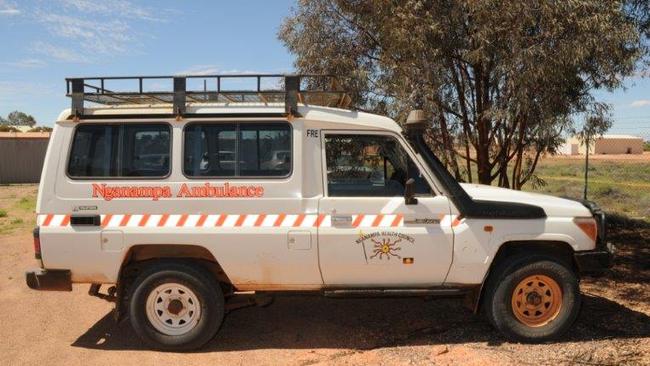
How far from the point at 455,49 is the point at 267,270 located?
16.0 ft

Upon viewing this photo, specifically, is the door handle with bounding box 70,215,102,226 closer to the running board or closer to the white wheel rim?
the white wheel rim

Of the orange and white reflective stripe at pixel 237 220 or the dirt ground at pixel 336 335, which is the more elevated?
the orange and white reflective stripe at pixel 237 220

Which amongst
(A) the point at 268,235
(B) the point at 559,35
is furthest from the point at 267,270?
(B) the point at 559,35

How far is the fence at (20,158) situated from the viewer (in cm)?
2650

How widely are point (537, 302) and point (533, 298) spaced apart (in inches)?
2.1

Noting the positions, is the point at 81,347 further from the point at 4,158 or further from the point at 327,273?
the point at 4,158

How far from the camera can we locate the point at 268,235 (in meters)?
5.02

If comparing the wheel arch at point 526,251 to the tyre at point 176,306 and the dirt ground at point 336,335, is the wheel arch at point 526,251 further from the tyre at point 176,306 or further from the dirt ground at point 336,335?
the tyre at point 176,306

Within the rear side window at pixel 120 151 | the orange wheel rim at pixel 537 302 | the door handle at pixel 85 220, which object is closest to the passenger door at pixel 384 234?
the orange wheel rim at pixel 537 302

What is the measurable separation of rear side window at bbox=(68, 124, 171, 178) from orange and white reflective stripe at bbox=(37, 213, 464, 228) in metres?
0.39

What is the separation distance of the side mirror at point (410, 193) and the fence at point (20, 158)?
25935mm

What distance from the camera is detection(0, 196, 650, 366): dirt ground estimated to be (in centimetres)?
500

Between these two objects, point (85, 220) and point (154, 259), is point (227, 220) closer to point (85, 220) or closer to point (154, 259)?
point (154, 259)

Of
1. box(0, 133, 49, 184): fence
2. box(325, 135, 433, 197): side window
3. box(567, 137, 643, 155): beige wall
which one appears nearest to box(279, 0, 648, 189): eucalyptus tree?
box(325, 135, 433, 197): side window
